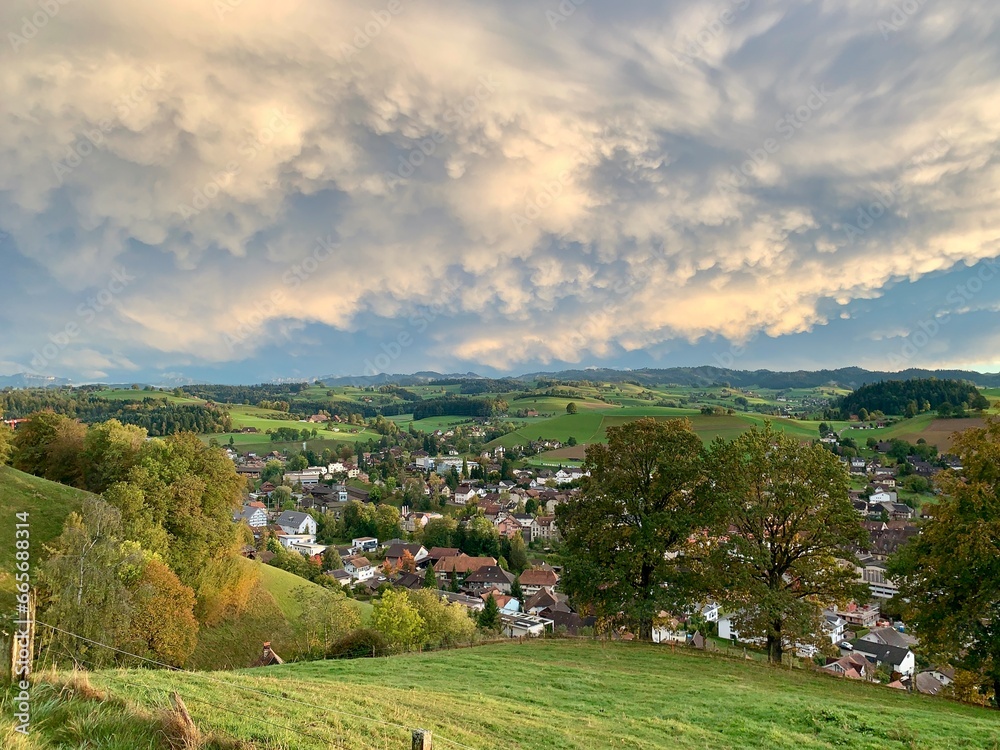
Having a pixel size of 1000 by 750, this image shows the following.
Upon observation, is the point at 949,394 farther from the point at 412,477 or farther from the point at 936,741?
the point at 936,741

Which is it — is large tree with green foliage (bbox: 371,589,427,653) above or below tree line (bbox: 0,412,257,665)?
below

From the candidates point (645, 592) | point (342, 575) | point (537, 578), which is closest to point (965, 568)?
point (645, 592)

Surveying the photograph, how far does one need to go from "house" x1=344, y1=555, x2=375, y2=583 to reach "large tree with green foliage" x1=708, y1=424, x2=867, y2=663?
214 ft

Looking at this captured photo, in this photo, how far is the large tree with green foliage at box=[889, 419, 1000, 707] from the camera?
16.6 metres

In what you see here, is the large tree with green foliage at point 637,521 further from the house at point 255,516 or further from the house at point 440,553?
the house at point 255,516

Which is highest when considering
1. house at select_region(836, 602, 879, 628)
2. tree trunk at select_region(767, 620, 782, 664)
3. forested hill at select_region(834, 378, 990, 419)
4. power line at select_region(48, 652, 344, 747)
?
forested hill at select_region(834, 378, 990, 419)

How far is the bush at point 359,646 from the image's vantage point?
87.4 ft

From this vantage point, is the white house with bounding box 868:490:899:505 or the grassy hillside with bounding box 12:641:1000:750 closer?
the grassy hillside with bounding box 12:641:1000:750

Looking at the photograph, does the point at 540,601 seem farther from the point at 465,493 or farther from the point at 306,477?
the point at 306,477

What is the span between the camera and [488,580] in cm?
7812

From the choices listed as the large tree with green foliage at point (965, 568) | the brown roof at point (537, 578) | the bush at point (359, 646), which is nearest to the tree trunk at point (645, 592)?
the large tree with green foliage at point (965, 568)

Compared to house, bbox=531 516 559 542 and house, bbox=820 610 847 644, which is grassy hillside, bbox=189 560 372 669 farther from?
house, bbox=531 516 559 542

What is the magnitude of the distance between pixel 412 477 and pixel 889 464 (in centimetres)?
10903

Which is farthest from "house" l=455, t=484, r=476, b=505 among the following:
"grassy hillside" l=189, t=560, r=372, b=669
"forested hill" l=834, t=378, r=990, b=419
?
"forested hill" l=834, t=378, r=990, b=419
